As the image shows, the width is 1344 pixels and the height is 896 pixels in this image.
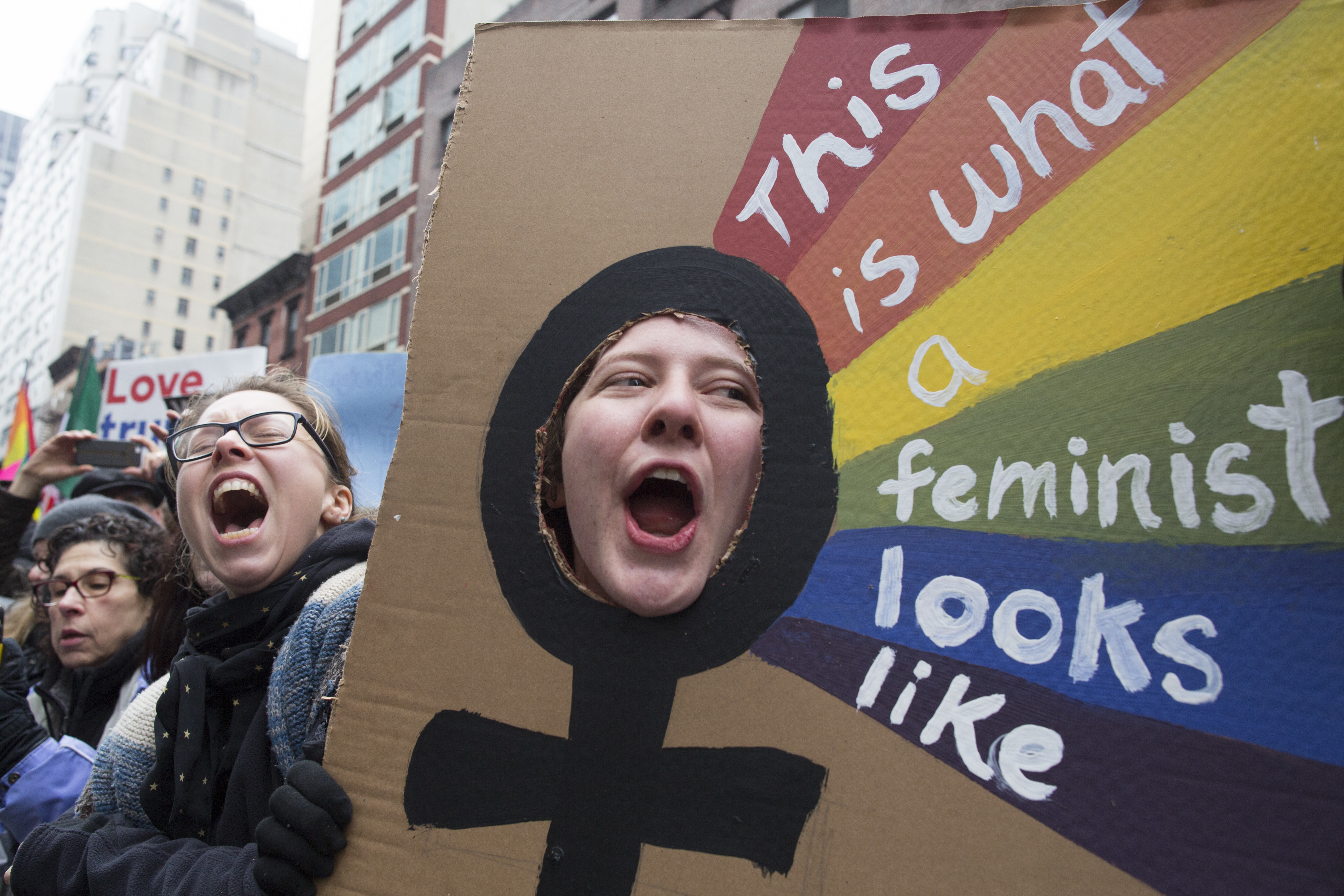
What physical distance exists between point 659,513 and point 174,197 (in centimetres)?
5969

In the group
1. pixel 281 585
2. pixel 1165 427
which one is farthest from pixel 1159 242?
pixel 281 585

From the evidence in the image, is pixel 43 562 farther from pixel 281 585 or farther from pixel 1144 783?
pixel 1144 783

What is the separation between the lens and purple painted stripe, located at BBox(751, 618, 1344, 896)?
951 millimetres

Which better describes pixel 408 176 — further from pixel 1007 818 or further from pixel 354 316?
pixel 1007 818

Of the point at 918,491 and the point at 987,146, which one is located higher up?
the point at 987,146

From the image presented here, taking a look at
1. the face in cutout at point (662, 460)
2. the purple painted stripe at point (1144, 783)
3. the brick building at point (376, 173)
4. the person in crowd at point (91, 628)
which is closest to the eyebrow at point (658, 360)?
the face in cutout at point (662, 460)

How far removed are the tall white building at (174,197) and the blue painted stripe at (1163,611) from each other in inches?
2114

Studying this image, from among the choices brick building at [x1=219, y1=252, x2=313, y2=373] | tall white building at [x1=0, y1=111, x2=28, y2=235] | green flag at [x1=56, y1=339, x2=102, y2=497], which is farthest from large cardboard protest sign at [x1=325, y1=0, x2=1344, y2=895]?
tall white building at [x1=0, y1=111, x2=28, y2=235]

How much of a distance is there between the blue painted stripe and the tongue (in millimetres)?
225

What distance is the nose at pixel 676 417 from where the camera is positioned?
4.09 ft

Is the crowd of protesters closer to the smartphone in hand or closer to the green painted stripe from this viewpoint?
the green painted stripe

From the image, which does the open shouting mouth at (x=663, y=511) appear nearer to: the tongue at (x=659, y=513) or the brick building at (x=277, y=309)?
the tongue at (x=659, y=513)

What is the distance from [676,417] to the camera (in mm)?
1246

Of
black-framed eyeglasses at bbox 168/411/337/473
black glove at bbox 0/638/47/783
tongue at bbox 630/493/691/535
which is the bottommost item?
black glove at bbox 0/638/47/783
